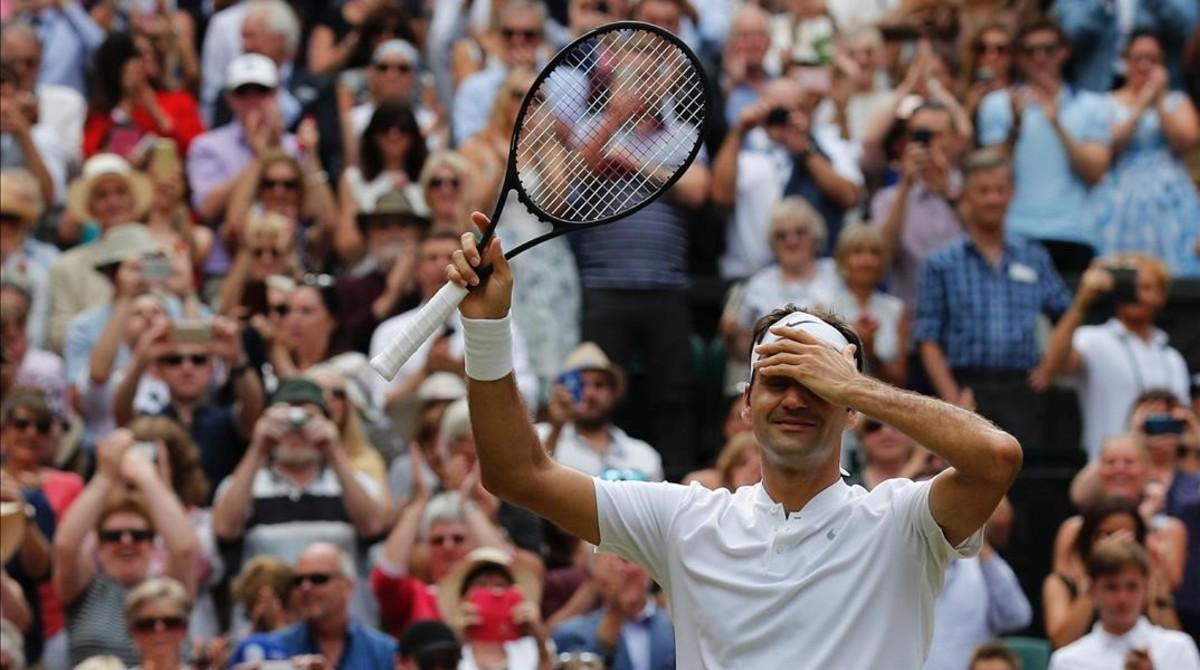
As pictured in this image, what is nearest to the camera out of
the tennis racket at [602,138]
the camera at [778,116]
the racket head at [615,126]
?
the tennis racket at [602,138]

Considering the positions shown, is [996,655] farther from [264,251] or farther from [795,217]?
[264,251]

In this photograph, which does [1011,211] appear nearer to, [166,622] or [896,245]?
[896,245]

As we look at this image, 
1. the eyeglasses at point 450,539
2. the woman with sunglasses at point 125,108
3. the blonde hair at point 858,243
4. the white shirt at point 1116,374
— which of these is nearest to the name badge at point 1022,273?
the white shirt at point 1116,374

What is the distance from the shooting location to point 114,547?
11.4 meters

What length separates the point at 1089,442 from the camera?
14.1m

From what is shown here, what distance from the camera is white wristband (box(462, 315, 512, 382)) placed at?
6.34m

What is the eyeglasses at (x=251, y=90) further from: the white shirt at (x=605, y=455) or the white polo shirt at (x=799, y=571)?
the white polo shirt at (x=799, y=571)

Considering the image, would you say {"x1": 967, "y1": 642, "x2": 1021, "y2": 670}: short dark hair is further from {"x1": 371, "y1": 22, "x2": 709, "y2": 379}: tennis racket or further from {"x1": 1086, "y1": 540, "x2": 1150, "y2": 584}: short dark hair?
{"x1": 371, "y1": 22, "x2": 709, "y2": 379}: tennis racket

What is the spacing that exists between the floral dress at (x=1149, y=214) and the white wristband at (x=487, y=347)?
381 inches

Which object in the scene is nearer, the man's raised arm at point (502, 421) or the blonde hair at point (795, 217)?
the man's raised arm at point (502, 421)

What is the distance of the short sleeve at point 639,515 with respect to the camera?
21.3 ft

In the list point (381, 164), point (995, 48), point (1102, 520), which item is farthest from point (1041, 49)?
point (1102, 520)

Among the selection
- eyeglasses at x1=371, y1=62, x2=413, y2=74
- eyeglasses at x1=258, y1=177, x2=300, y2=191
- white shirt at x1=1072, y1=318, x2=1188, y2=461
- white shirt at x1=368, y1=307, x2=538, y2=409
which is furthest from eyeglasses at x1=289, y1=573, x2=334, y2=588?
eyeglasses at x1=371, y1=62, x2=413, y2=74

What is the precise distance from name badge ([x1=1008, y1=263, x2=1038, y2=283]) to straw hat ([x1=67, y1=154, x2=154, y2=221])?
4218mm
